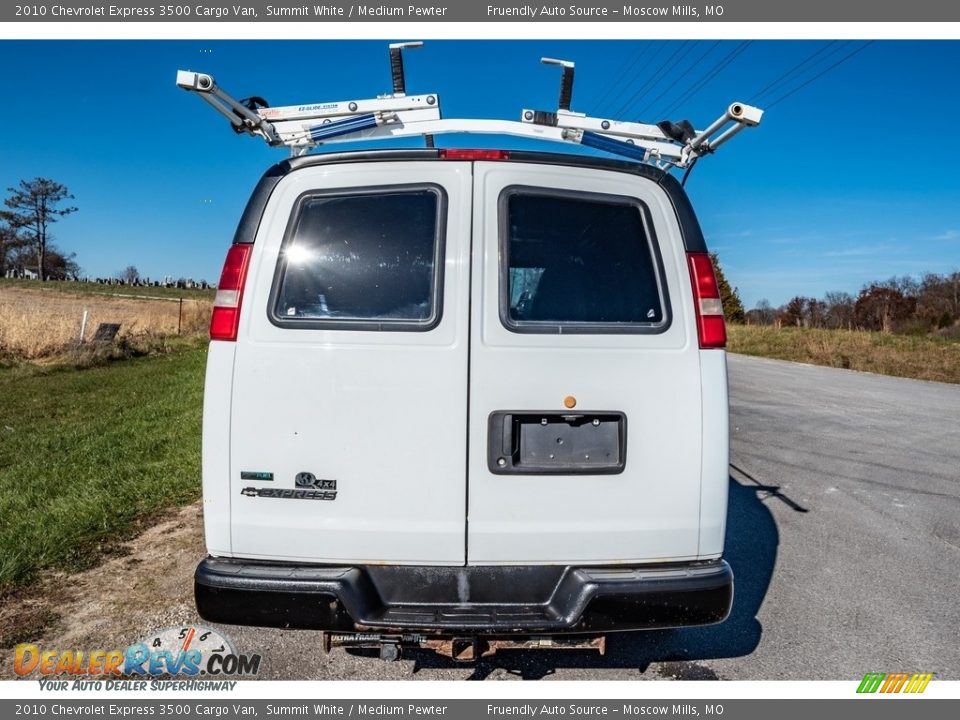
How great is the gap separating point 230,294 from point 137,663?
191 cm

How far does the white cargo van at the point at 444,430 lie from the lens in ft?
7.61

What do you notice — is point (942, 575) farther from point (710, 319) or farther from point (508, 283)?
point (508, 283)

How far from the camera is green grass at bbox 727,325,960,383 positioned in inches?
774

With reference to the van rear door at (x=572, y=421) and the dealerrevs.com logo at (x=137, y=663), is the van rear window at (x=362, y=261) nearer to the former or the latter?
the van rear door at (x=572, y=421)

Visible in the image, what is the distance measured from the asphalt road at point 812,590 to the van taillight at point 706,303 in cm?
165

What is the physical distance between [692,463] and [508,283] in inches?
39.7

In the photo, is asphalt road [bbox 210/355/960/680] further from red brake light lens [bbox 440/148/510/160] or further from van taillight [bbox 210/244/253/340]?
red brake light lens [bbox 440/148/510/160]

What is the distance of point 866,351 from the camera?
910 inches

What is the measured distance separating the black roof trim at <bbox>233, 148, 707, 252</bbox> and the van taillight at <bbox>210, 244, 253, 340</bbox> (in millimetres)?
63

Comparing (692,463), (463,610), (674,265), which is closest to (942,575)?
(692,463)

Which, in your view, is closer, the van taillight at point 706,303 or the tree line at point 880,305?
the van taillight at point 706,303

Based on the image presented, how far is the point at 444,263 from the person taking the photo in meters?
2.41

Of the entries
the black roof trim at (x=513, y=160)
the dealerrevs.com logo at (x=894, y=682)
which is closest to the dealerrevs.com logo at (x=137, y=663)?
the black roof trim at (x=513, y=160)

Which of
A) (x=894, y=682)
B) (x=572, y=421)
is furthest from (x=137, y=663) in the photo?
(x=894, y=682)
